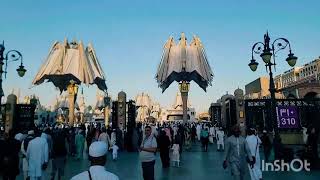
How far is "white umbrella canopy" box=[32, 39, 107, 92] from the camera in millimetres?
36750

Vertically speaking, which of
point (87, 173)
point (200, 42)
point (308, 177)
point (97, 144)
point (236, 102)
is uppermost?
point (200, 42)

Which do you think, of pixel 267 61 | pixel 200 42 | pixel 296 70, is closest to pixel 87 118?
pixel 296 70

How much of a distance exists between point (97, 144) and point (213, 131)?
1110 inches

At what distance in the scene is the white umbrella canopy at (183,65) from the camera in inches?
1492

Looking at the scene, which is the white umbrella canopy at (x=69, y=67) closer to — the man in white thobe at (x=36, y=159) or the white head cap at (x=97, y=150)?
the man in white thobe at (x=36, y=159)

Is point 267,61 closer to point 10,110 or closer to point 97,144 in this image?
point 97,144

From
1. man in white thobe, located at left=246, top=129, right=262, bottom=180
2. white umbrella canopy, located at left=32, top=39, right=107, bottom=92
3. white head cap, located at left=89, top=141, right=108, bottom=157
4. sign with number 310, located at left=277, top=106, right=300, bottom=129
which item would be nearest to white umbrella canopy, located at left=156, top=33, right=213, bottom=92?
white umbrella canopy, located at left=32, top=39, right=107, bottom=92

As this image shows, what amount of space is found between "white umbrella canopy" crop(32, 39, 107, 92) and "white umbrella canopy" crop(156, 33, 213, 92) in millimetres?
6981

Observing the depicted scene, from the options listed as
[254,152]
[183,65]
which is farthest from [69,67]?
[254,152]

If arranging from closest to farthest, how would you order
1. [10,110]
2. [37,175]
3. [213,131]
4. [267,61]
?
→ [37,175] → [267,61] → [10,110] → [213,131]

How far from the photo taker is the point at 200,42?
40.6 meters

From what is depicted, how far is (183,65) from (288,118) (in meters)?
17.5

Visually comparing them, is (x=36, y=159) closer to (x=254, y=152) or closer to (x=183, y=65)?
(x=254, y=152)

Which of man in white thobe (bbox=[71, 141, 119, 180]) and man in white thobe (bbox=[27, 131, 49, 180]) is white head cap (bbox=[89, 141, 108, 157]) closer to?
man in white thobe (bbox=[71, 141, 119, 180])
